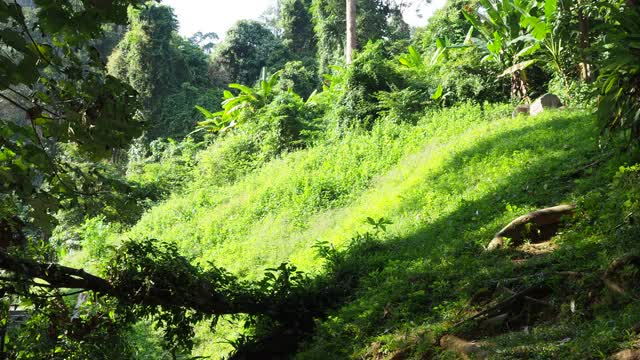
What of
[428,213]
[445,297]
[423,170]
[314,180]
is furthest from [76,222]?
[445,297]

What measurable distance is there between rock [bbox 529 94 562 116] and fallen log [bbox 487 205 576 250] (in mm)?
5398

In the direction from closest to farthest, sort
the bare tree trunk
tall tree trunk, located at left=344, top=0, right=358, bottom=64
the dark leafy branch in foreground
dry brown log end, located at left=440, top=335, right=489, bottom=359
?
dry brown log end, located at left=440, top=335, right=489, bottom=359, the dark leafy branch in foreground, the bare tree trunk, tall tree trunk, located at left=344, top=0, right=358, bottom=64

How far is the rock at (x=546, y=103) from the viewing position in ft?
36.1

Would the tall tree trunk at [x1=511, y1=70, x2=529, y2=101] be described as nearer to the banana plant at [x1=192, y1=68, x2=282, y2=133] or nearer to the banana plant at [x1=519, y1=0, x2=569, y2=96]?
the banana plant at [x1=519, y1=0, x2=569, y2=96]

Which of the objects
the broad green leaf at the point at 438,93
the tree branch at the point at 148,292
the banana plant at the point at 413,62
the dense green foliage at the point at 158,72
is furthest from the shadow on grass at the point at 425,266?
the dense green foliage at the point at 158,72

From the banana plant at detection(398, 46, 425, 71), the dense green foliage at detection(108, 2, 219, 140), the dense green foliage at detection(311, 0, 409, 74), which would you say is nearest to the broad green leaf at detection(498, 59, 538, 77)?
the banana plant at detection(398, 46, 425, 71)

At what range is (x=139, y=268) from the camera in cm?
A: 563

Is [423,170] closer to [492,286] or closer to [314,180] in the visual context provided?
[314,180]

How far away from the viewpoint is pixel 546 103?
11055 millimetres

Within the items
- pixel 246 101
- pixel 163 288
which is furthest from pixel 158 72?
pixel 163 288

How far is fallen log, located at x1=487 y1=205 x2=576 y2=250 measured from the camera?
19.6ft

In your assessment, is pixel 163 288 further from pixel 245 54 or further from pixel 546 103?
pixel 245 54

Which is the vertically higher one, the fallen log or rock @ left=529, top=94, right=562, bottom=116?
rock @ left=529, top=94, right=562, bottom=116

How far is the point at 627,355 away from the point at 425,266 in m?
3.24
